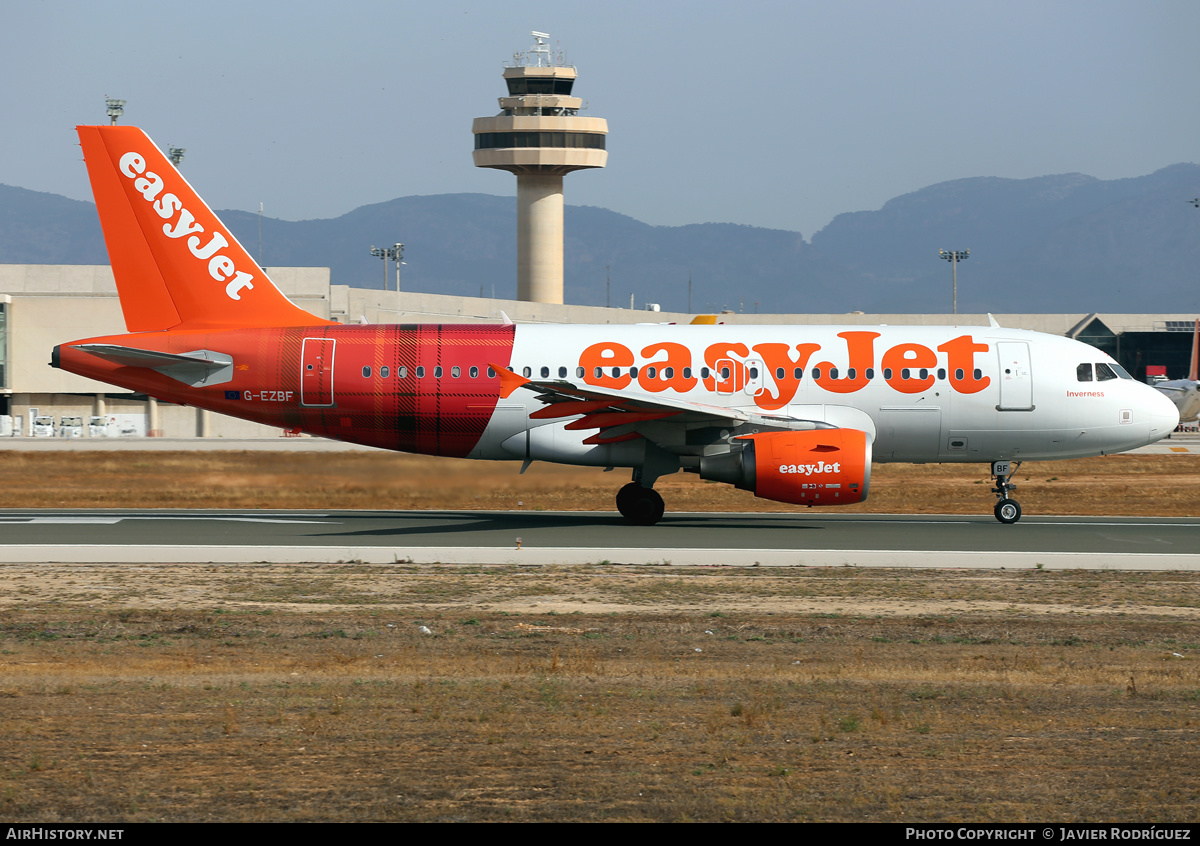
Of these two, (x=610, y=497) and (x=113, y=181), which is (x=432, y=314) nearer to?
(x=610, y=497)

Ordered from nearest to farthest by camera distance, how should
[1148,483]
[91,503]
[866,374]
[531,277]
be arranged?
1. [866,374]
2. [91,503]
3. [1148,483]
4. [531,277]

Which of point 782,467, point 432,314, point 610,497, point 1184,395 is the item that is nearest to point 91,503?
point 610,497

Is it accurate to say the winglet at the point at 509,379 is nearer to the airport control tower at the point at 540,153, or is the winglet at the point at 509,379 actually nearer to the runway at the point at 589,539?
the runway at the point at 589,539

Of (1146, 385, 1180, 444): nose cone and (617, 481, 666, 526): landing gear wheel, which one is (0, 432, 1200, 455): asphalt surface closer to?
(617, 481, 666, 526): landing gear wheel

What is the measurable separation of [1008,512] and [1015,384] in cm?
284

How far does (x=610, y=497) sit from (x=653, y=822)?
2628 centimetres

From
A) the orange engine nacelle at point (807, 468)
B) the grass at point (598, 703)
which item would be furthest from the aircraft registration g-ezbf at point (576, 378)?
the grass at point (598, 703)

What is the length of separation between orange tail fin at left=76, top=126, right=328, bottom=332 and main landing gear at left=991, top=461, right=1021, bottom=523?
1587 centimetres

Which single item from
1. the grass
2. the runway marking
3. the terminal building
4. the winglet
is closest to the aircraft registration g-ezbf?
the winglet

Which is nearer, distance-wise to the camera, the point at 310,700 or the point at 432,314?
the point at 310,700

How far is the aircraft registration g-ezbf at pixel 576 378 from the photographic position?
2639 cm

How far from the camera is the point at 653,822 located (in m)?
7.94

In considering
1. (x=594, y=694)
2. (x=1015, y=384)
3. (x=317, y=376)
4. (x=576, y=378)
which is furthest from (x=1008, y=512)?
(x=594, y=694)
